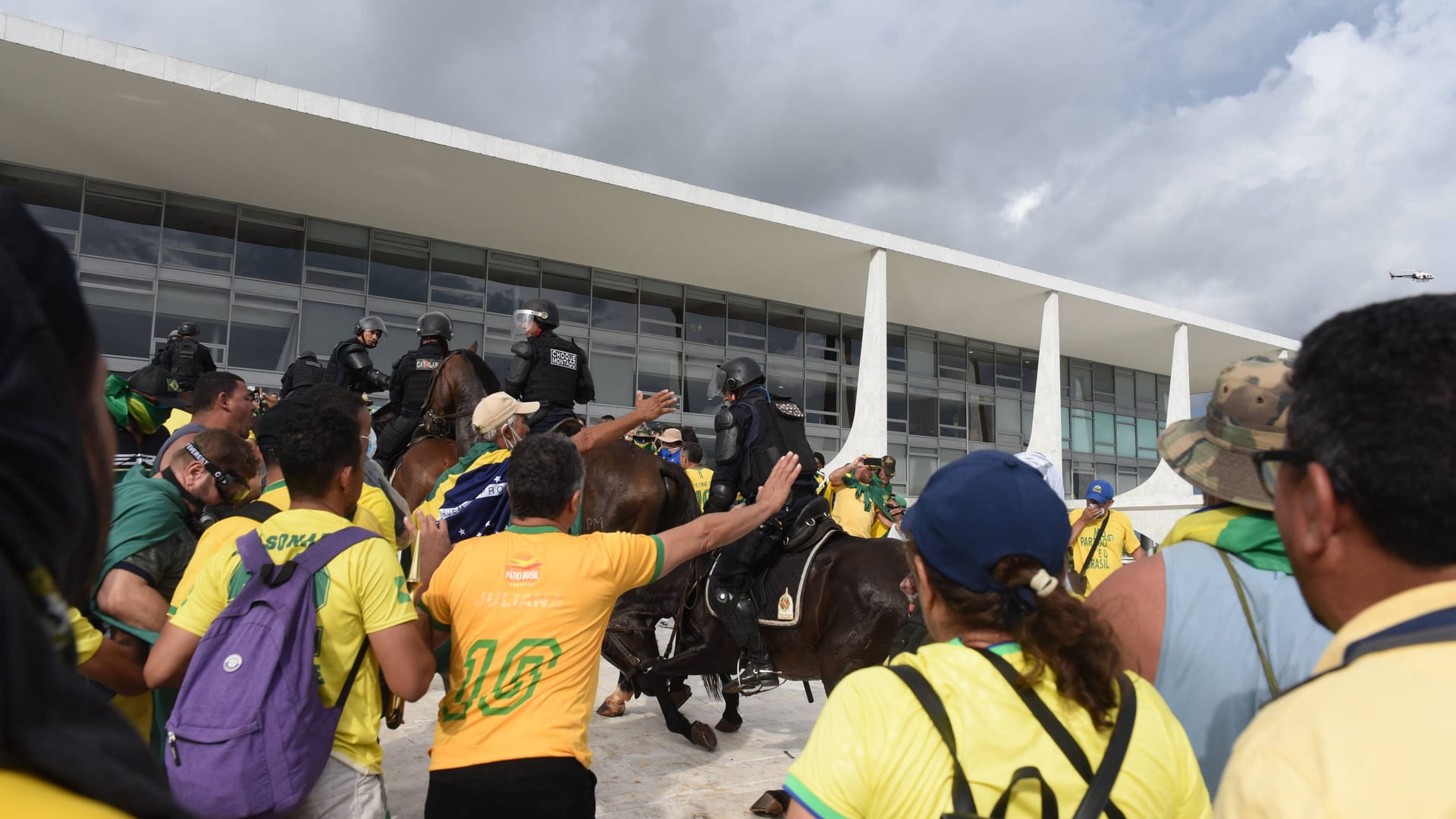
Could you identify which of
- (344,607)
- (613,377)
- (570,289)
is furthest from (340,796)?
(570,289)

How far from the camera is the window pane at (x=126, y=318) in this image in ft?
51.0

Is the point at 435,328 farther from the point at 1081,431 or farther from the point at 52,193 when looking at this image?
the point at 1081,431

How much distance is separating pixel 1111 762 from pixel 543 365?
567 cm

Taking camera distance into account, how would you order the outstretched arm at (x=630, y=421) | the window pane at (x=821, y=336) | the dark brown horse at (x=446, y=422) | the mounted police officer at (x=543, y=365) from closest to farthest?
the outstretched arm at (x=630, y=421)
the mounted police officer at (x=543, y=365)
the dark brown horse at (x=446, y=422)
the window pane at (x=821, y=336)

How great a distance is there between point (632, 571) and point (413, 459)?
202 inches

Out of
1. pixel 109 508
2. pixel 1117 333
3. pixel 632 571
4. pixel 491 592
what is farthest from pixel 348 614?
pixel 1117 333

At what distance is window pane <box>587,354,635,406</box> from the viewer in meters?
20.3

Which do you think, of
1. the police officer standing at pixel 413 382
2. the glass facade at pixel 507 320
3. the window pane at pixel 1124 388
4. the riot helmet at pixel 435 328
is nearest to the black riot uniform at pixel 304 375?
the police officer standing at pixel 413 382

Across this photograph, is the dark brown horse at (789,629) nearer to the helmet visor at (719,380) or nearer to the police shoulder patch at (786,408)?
the police shoulder patch at (786,408)

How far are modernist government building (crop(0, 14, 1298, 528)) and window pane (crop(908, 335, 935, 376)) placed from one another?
0.08 metres

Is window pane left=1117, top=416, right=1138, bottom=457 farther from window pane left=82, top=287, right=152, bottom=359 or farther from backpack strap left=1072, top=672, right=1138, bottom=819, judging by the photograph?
backpack strap left=1072, top=672, right=1138, bottom=819

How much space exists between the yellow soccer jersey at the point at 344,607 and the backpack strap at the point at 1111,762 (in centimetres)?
186

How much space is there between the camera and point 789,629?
5.27 metres

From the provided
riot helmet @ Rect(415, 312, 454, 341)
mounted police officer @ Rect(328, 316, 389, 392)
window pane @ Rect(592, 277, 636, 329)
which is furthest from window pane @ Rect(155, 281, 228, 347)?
riot helmet @ Rect(415, 312, 454, 341)
